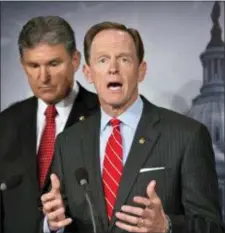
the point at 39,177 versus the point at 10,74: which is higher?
the point at 10,74

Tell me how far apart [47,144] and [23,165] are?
13cm

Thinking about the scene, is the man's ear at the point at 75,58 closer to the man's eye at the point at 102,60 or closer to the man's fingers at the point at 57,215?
the man's eye at the point at 102,60

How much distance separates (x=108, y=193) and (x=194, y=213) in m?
0.29

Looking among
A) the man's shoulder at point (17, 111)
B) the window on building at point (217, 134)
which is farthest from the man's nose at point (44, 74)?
the window on building at point (217, 134)

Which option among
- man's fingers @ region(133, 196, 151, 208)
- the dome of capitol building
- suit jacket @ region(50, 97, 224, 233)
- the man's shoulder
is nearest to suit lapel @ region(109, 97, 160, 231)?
suit jacket @ region(50, 97, 224, 233)

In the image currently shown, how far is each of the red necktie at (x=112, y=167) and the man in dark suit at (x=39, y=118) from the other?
0.37m

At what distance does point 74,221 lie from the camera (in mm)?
1812

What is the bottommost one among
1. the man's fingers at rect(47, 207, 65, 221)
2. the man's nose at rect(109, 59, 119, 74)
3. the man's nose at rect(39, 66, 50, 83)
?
the man's fingers at rect(47, 207, 65, 221)

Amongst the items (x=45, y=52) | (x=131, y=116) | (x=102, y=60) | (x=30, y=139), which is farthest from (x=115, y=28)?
(x=30, y=139)

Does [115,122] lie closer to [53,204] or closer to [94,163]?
[94,163]

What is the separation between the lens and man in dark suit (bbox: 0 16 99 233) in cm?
222

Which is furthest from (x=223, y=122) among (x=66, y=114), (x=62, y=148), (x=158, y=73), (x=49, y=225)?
(x=49, y=225)

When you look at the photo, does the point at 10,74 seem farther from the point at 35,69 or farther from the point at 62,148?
the point at 62,148

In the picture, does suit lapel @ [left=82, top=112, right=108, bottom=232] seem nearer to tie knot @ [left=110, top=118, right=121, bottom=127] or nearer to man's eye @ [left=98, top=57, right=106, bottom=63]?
tie knot @ [left=110, top=118, right=121, bottom=127]
